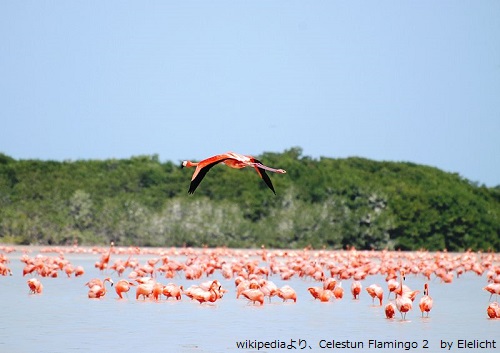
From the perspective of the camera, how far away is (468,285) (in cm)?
2562

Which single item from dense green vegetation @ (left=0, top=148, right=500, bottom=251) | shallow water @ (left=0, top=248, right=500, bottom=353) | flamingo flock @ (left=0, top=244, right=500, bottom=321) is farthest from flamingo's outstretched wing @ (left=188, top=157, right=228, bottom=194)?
dense green vegetation @ (left=0, top=148, right=500, bottom=251)

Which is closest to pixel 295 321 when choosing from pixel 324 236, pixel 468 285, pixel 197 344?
pixel 197 344

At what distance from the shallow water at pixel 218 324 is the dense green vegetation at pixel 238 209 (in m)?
25.3

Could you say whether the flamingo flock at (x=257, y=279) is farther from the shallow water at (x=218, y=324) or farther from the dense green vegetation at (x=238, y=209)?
the dense green vegetation at (x=238, y=209)

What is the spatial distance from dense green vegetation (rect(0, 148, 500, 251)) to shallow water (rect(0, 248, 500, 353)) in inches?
995

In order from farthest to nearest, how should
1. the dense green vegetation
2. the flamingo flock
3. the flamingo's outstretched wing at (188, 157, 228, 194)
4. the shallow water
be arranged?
the dense green vegetation < the flamingo flock < the shallow water < the flamingo's outstretched wing at (188, 157, 228, 194)

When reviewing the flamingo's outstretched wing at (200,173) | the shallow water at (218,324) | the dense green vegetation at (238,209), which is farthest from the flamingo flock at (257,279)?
the dense green vegetation at (238,209)

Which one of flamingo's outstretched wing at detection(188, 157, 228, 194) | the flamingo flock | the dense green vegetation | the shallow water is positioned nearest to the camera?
flamingo's outstretched wing at detection(188, 157, 228, 194)

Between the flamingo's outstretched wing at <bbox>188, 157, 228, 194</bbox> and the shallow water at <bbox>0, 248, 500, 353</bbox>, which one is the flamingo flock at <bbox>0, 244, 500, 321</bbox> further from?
the flamingo's outstretched wing at <bbox>188, 157, 228, 194</bbox>

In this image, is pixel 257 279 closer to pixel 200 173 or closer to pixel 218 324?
pixel 218 324

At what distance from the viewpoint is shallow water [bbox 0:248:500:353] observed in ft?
43.5

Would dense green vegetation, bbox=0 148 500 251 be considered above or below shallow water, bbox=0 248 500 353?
above

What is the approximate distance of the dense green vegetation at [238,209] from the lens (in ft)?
A: 154

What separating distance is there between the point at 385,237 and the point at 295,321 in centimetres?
3295
